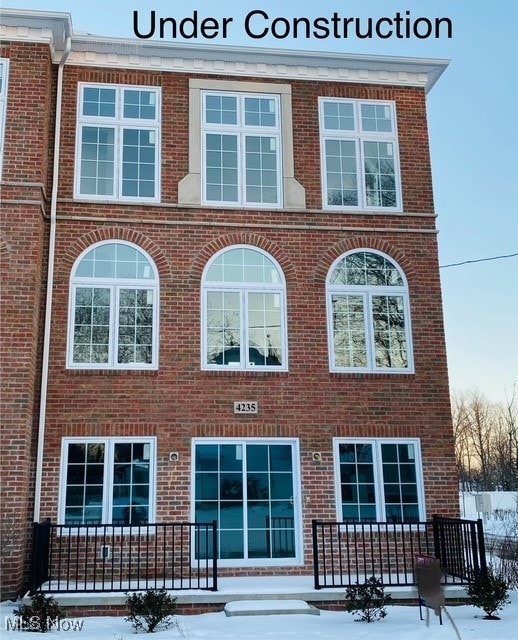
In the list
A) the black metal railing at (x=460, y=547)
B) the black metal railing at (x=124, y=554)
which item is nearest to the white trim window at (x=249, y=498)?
the black metal railing at (x=124, y=554)

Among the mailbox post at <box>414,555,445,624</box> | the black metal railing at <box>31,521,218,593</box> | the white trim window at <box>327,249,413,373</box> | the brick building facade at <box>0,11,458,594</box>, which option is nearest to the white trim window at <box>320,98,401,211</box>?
the brick building facade at <box>0,11,458,594</box>

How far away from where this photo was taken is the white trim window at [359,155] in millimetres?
11875

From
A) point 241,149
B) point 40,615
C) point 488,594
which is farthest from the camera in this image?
point 241,149

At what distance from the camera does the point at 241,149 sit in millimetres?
11797

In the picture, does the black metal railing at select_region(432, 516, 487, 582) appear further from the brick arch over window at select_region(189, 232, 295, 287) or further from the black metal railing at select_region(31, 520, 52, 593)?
the black metal railing at select_region(31, 520, 52, 593)

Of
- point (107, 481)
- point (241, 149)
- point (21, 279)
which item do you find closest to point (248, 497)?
point (107, 481)

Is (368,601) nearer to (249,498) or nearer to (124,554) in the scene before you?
(249,498)

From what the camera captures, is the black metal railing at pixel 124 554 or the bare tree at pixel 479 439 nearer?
the black metal railing at pixel 124 554

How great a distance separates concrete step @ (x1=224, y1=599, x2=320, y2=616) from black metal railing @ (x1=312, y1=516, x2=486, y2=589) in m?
1.10

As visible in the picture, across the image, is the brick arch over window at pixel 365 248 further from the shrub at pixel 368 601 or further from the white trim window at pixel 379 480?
the shrub at pixel 368 601

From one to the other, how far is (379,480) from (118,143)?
7.06 m

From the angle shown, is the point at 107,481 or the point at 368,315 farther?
the point at 368,315

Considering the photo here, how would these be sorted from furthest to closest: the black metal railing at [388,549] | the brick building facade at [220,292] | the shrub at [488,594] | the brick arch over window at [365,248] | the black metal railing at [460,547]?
the brick arch over window at [365,248], the brick building facade at [220,292], the black metal railing at [388,549], the black metal railing at [460,547], the shrub at [488,594]

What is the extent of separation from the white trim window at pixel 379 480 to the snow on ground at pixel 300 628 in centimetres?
205
